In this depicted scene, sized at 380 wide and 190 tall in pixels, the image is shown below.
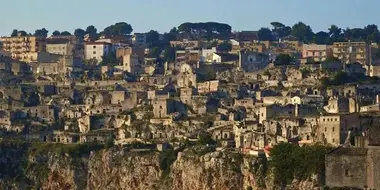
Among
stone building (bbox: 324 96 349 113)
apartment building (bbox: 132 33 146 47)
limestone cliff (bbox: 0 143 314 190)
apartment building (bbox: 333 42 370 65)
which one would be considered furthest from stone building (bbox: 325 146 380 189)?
apartment building (bbox: 132 33 146 47)

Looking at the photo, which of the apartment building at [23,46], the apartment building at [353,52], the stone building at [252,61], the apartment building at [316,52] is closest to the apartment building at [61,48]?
the apartment building at [23,46]

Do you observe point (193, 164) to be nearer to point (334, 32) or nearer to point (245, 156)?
point (245, 156)

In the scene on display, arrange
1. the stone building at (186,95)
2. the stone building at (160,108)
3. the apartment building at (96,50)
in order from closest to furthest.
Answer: the stone building at (160,108)
the stone building at (186,95)
the apartment building at (96,50)

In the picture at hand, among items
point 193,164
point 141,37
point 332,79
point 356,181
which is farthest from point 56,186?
point 141,37

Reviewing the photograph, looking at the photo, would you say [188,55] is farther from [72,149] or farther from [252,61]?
[72,149]

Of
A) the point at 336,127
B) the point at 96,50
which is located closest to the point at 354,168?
the point at 336,127

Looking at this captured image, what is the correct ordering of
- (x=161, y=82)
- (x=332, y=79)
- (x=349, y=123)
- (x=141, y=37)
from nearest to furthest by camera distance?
(x=349, y=123) → (x=332, y=79) → (x=161, y=82) → (x=141, y=37)

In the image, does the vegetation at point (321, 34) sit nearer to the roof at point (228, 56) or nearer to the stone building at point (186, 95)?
the roof at point (228, 56)
